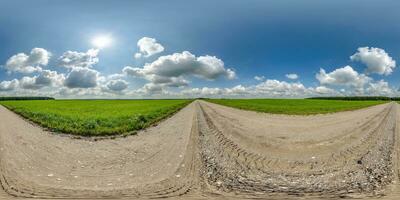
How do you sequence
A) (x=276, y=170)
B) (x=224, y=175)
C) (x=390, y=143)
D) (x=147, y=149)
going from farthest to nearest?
Result: (x=390, y=143)
(x=147, y=149)
(x=276, y=170)
(x=224, y=175)

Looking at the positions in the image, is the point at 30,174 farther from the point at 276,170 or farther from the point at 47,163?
the point at 276,170

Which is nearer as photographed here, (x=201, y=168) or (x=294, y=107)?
(x=201, y=168)

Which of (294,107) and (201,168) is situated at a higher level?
(294,107)

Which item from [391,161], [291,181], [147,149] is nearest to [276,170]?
[291,181]

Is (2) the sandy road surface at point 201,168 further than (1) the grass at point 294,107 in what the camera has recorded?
No

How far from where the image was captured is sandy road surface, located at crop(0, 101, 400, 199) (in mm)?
9172

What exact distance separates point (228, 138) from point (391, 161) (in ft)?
26.2

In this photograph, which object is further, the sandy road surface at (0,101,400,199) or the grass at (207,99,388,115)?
the grass at (207,99,388,115)

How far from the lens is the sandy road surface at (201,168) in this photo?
917 cm

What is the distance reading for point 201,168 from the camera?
11.6 meters

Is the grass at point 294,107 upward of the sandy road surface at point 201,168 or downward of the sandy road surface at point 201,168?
upward

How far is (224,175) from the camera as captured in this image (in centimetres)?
1066

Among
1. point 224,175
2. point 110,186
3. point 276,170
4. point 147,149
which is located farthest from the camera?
point 147,149

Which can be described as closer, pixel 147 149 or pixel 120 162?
pixel 120 162
